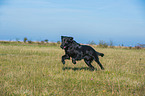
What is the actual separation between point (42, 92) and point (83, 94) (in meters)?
1.21

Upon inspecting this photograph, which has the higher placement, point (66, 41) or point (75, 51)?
point (66, 41)

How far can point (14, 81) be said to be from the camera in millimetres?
5961

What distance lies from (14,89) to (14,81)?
0.94 meters

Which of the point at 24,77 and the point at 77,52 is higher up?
the point at 77,52

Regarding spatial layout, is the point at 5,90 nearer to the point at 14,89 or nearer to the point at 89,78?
the point at 14,89

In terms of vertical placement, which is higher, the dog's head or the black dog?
the dog's head

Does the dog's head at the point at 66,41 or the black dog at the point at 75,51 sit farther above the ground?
the dog's head at the point at 66,41

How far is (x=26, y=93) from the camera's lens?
473 cm

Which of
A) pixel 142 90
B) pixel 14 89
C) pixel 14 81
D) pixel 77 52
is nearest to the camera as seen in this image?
pixel 14 89

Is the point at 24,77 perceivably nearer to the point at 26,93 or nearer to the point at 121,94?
the point at 26,93

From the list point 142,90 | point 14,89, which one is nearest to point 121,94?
point 142,90

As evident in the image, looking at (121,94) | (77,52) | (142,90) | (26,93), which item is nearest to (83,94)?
(121,94)

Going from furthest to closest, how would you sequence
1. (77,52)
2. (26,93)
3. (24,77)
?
(77,52) → (24,77) → (26,93)

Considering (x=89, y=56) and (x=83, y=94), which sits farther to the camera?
(x=89, y=56)
